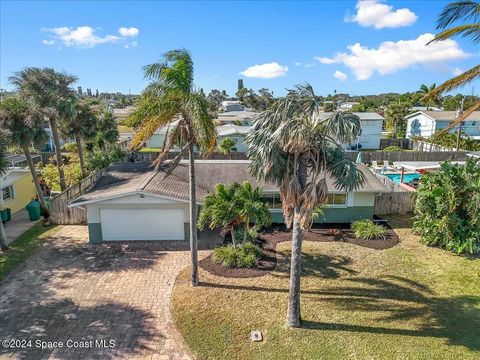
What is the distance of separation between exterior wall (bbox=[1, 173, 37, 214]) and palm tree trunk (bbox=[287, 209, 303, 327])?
1904 centimetres

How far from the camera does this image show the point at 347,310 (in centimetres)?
1159

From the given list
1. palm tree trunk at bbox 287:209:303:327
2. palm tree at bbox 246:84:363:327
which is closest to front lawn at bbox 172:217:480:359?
palm tree trunk at bbox 287:209:303:327

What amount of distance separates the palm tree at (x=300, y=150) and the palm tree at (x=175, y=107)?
1.80 meters

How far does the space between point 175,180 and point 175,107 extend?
820 centimetres

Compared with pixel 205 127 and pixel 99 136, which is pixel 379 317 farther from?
pixel 99 136

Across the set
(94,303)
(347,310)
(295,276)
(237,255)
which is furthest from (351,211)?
(94,303)

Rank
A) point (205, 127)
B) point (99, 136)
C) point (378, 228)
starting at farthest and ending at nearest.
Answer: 1. point (99, 136)
2. point (378, 228)
3. point (205, 127)

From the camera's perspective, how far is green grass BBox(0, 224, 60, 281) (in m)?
14.8

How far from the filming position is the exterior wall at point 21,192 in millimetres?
21523

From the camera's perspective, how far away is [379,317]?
1121 cm

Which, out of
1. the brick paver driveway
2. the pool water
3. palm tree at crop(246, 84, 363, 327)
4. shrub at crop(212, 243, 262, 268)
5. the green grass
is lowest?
the brick paver driveway

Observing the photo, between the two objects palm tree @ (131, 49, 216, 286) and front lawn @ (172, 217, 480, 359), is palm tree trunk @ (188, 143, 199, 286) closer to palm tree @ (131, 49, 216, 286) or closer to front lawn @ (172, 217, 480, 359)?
palm tree @ (131, 49, 216, 286)

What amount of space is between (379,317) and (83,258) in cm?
1258

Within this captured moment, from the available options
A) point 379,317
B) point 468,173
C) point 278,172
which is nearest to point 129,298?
point 278,172
